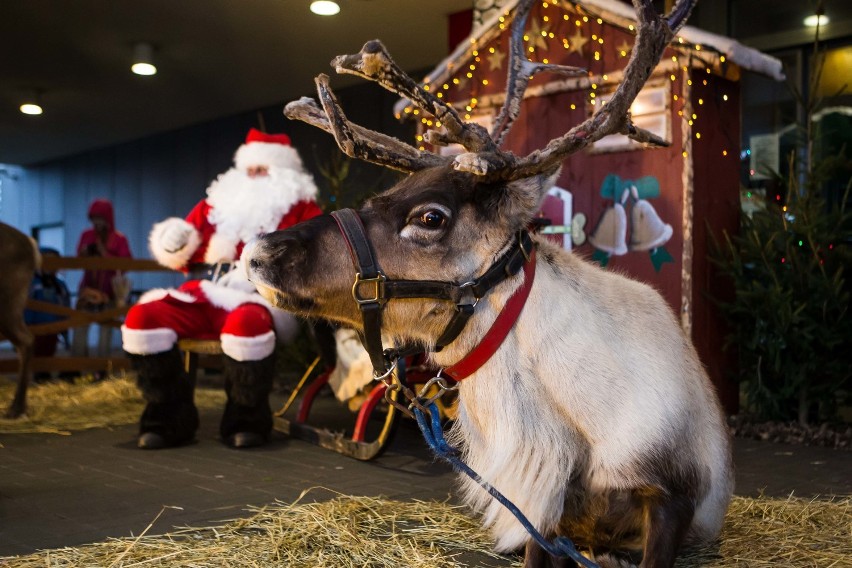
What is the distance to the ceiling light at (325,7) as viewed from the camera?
790 cm

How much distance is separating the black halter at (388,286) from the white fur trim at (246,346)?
106 inches

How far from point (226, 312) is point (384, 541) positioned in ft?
8.13

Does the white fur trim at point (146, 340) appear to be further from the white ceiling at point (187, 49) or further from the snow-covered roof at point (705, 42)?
the white ceiling at point (187, 49)

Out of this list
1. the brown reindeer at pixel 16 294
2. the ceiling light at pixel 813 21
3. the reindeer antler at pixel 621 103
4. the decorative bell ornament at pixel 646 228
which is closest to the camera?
the reindeer antler at pixel 621 103

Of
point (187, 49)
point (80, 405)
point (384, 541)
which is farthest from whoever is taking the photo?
point (187, 49)

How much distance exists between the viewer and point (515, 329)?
2.08 meters

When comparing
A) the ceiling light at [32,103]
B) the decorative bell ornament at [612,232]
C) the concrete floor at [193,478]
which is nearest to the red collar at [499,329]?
the concrete floor at [193,478]

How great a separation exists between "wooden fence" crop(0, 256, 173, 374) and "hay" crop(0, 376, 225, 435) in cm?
18

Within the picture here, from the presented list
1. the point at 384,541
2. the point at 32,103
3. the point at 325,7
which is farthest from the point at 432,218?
the point at 32,103

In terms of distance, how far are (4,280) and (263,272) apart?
183 inches

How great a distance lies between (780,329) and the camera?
540 centimetres

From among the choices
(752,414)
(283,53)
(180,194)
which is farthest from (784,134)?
(180,194)

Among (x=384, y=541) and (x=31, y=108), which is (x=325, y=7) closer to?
(x=384, y=541)

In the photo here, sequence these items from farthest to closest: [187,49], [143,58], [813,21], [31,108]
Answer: [31,108], [187,49], [143,58], [813,21]
